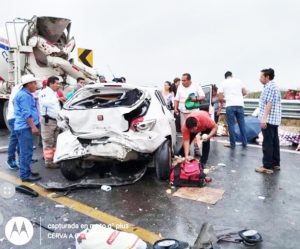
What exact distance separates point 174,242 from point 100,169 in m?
3.10

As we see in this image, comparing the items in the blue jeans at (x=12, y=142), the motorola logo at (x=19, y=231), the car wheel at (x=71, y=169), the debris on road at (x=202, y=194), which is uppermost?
the blue jeans at (x=12, y=142)

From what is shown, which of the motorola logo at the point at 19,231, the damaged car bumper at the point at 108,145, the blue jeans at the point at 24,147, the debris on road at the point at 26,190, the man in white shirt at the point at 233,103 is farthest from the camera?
the man in white shirt at the point at 233,103

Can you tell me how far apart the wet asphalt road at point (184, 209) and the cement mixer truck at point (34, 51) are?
519 centimetres

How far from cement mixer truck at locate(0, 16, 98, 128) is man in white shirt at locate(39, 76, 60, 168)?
12.5ft

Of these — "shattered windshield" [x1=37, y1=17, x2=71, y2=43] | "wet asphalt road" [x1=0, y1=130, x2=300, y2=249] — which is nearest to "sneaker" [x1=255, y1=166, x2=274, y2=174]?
"wet asphalt road" [x1=0, y1=130, x2=300, y2=249]

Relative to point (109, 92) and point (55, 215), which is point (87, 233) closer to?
point (55, 215)

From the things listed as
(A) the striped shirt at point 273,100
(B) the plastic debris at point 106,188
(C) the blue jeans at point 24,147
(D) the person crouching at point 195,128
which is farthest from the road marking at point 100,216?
(A) the striped shirt at point 273,100

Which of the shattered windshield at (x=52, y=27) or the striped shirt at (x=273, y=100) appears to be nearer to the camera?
the striped shirt at (x=273, y=100)

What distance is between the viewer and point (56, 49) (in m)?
10.4

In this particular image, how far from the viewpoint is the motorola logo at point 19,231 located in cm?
381

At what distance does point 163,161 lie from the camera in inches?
218

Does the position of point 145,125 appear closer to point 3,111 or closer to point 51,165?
point 51,165

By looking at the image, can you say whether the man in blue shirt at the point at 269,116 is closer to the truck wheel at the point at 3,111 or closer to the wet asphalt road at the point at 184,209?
the wet asphalt road at the point at 184,209

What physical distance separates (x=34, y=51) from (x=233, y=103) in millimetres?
5815
